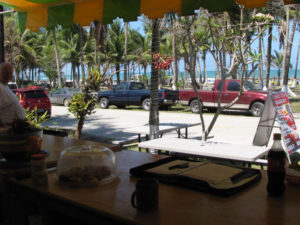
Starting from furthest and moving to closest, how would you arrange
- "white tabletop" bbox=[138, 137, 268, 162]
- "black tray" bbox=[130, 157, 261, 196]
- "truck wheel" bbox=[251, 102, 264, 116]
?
"truck wheel" bbox=[251, 102, 264, 116] < "white tabletop" bbox=[138, 137, 268, 162] < "black tray" bbox=[130, 157, 261, 196]

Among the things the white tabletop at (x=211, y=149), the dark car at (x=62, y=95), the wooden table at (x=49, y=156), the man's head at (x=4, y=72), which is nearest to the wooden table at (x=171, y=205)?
the wooden table at (x=49, y=156)

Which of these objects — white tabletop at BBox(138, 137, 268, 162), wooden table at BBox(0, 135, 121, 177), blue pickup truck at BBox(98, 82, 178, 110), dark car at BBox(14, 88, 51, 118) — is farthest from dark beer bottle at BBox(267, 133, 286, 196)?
blue pickup truck at BBox(98, 82, 178, 110)

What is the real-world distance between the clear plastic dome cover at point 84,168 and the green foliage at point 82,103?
6.04 meters

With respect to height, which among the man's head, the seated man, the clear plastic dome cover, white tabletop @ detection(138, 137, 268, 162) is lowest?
white tabletop @ detection(138, 137, 268, 162)

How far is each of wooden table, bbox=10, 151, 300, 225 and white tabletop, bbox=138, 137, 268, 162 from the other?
184cm

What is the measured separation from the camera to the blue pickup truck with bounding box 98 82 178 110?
61.8ft

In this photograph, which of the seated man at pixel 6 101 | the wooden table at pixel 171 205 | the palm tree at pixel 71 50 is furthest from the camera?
the palm tree at pixel 71 50

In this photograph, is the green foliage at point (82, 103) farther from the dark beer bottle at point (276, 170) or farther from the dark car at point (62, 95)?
the dark car at point (62, 95)

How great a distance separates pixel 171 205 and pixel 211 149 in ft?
9.76

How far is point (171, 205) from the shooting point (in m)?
1.96

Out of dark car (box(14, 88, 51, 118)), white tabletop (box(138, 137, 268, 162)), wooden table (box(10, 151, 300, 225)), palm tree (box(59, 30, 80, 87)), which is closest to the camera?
wooden table (box(10, 151, 300, 225))

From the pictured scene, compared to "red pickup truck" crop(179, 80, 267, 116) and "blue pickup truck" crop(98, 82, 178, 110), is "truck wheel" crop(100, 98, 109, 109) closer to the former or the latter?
"blue pickup truck" crop(98, 82, 178, 110)

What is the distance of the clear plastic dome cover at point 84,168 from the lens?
2297 millimetres

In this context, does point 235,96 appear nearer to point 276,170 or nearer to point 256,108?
point 256,108
